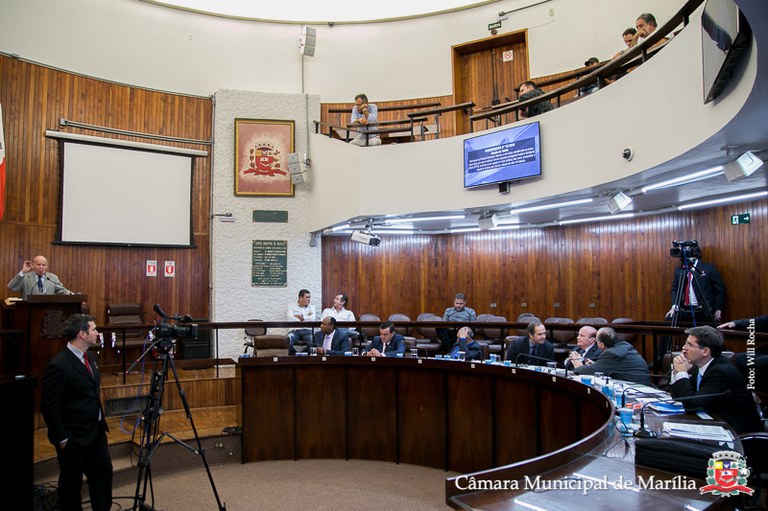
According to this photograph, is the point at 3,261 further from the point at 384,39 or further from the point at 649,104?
the point at 649,104

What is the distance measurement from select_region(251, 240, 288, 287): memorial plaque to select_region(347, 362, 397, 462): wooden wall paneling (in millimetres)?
4317

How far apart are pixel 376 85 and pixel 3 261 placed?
719cm

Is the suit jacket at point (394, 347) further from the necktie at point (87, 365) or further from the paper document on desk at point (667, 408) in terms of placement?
the paper document on desk at point (667, 408)

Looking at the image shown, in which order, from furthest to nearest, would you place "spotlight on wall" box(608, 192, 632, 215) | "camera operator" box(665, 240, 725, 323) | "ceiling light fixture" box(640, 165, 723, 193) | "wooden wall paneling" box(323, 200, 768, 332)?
"wooden wall paneling" box(323, 200, 768, 332) < "camera operator" box(665, 240, 725, 323) < "spotlight on wall" box(608, 192, 632, 215) < "ceiling light fixture" box(640, 165, 723, 193)

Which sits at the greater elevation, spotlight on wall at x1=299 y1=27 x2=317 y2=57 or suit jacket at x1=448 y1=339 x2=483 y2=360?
spotlight on wall at x1=299 y1=27 x2=317 y2=57

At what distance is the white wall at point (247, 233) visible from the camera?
1010 cm

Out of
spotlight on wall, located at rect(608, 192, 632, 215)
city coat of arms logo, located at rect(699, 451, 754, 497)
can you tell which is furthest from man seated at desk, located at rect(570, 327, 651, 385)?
city coat of arms logo, located at rect(699, 451, 754, 497)

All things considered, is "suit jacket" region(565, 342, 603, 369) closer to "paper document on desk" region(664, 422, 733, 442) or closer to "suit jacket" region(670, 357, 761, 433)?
"suit jacket" region(670, 357, 761, 433)

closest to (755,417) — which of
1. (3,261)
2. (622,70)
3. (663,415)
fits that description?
(663,415)

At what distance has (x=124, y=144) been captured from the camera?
9500mm

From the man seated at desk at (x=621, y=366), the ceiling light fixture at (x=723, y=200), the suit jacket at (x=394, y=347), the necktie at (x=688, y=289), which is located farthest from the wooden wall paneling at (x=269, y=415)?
the ceiling light fixture at (x=723, y=200)

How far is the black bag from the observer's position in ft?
7.47

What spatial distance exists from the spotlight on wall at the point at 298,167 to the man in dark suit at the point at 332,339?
3.96 meters

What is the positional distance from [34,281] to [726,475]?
7.21m
